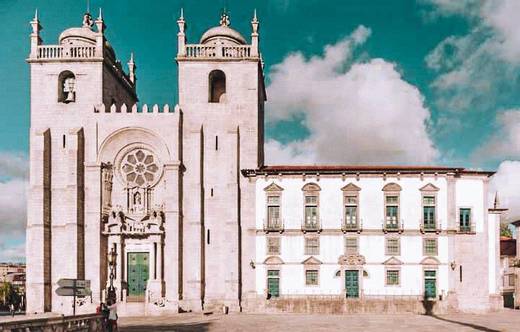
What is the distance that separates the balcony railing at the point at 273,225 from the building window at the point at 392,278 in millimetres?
8632

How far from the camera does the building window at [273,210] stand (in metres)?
43.8

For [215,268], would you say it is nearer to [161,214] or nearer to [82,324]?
[161,214]

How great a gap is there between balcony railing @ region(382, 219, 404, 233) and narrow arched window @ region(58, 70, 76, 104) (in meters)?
26.6

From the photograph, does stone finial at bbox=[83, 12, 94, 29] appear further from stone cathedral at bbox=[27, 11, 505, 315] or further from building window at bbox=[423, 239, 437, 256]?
building window at bbox=[423, 239, 437, 256]

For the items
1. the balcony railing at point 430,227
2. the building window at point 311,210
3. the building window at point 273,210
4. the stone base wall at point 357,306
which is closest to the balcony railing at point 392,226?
the balcony railing at point 430,227

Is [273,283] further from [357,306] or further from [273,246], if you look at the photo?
[357,306]

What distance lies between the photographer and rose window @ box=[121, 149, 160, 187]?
4619 centimetres

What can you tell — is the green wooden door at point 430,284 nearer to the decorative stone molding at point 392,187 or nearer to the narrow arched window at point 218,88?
the decorative stone molding at point 392,187

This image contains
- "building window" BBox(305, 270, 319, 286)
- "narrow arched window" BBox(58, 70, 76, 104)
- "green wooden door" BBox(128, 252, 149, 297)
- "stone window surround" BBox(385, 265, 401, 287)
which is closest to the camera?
"stone window surround" BBox(385, 265, 401, 287)

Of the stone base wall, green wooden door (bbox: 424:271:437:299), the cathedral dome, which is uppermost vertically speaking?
the cathedral dome

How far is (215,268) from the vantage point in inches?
1762

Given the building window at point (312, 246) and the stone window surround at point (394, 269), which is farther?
the building window at point (312, 246)

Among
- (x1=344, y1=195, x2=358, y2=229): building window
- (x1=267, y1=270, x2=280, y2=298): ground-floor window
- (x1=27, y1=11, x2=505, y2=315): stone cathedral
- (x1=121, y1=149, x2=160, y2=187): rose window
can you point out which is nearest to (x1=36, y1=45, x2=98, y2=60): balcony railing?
(x1=27, y1=11, x2=505, y2=315): stone cathedral

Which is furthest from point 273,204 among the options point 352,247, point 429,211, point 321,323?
point 321,323
